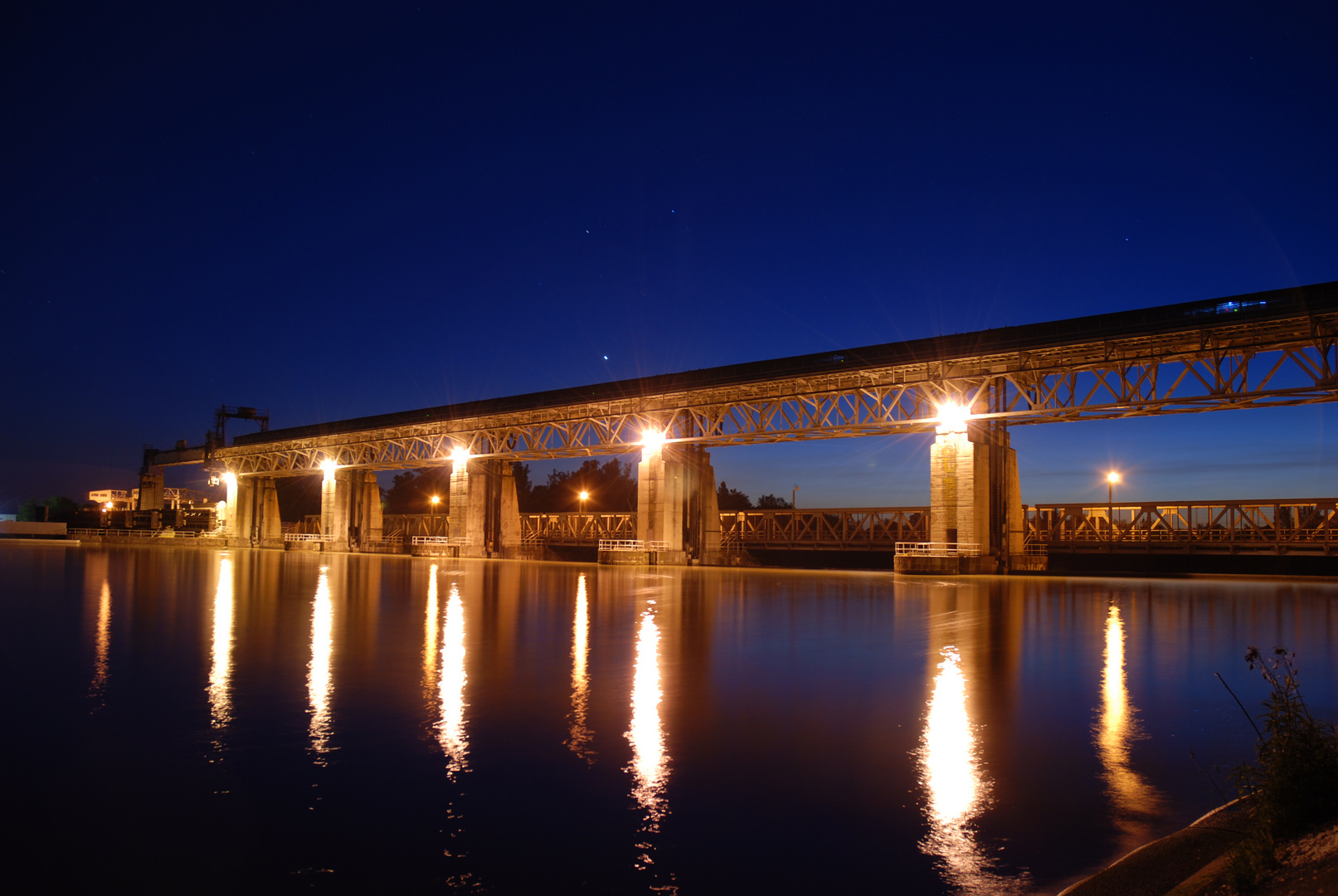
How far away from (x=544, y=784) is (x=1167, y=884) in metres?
3.58

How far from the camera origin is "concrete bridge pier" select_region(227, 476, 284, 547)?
68.0 metres

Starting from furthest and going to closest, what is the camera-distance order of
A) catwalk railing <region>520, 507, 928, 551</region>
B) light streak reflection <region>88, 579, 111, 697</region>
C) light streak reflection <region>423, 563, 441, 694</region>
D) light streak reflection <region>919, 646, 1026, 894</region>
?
catwalk railing <region>520, 507, 928, 551</region>
light streak reflection <region>423, 563, 441, 694</region>
light streak reflection <region>88, 579, 111, 697</region>
light streak reflection <region>919, 646, 1026, 894</region>

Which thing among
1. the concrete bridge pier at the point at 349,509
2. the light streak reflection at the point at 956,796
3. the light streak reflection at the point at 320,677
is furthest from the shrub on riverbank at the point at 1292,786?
the concrete bridge pier at the point at 349,509

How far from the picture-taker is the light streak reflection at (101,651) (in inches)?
320

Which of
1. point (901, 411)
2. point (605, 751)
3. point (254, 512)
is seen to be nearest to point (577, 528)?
point (254, 512)

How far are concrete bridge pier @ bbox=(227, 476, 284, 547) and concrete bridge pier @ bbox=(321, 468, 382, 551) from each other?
10.5m

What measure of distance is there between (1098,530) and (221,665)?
5173cm

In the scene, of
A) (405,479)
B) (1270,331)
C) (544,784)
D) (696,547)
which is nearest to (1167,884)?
(544,784)

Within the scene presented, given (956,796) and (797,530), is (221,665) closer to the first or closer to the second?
(956,796)

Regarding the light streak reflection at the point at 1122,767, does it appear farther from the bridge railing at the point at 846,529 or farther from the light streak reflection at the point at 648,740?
the bridge railing at the point at 846,529

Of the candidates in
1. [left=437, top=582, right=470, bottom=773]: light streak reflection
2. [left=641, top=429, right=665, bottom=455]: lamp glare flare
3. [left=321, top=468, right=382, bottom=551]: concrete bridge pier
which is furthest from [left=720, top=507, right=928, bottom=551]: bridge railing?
[left=437, top=582, right=470, bottom=773]: light streak reflection

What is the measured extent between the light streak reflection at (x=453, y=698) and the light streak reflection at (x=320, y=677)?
926 millimetres

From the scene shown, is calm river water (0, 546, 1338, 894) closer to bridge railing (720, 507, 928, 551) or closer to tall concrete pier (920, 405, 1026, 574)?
tall concrete pier (920, 405, 1026, 574)

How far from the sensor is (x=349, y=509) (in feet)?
198
